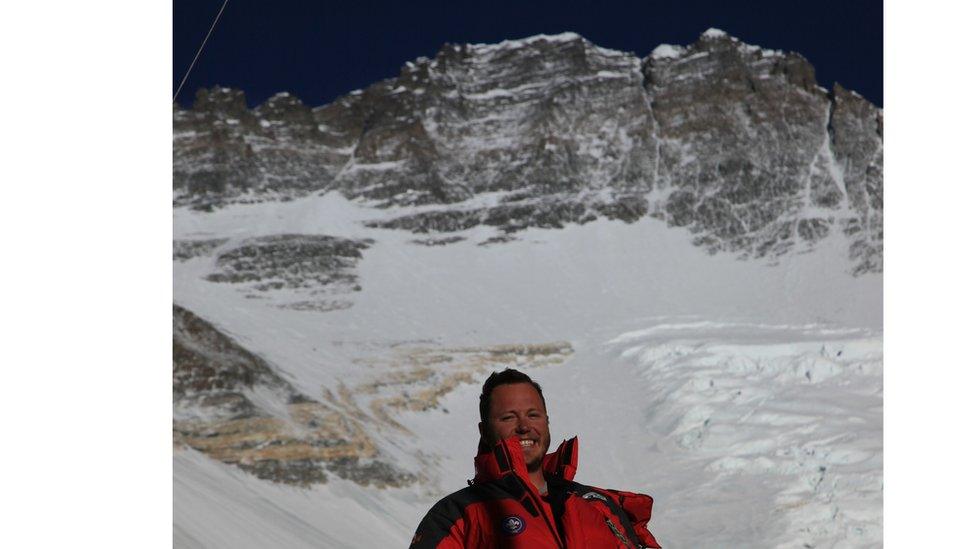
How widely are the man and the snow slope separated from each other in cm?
1081

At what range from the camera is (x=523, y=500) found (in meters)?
2.15

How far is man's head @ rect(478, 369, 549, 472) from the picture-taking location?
7.43ft

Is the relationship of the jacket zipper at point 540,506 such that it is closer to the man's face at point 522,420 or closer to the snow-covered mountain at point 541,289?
the man's face at point 522,420

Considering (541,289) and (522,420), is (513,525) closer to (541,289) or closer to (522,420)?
(522,420)

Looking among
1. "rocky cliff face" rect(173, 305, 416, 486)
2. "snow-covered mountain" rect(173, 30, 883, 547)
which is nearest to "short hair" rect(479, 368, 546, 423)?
"snow-covered mountain" rect(173, 30, 883, 547)

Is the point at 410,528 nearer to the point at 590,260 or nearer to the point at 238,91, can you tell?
the point at 590,260

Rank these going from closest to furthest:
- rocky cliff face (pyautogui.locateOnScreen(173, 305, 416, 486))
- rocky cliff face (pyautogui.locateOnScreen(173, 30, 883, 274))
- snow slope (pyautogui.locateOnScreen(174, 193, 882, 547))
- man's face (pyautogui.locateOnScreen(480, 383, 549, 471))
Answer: man's face (pyautogui.locateOnScreen(480, 383, 549, 471)) < rocky cliff face (pyautogui.locateOnScreen(173, 305, 416, 486)) < snow slope (pyautogui.locateOnScreen(174, 193, 882, 547)) < rocky cliff face (pyautogui.locateOnScreen(173, 30, 883, 274))

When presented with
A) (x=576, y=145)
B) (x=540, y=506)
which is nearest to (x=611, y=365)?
(x=576, y=145)

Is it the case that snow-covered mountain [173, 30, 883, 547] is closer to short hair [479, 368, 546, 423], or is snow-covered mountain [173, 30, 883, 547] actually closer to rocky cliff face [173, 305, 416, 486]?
rocky cliff face [173, 305, 416, 486]

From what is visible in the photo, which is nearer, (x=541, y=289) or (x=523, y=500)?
(x=523, y=500)

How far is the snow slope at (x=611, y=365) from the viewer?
2219 centimetres

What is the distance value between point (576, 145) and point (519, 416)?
77975 mm
